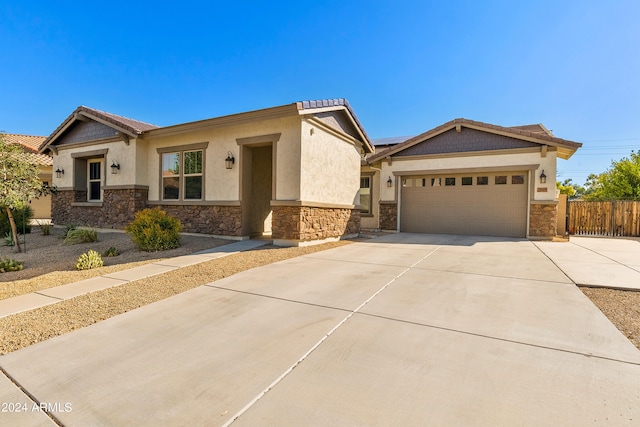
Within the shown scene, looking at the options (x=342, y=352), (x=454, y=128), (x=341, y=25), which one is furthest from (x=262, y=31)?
(x=342, y=352)

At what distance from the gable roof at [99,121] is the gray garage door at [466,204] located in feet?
36.6

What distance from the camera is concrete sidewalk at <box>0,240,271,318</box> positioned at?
4125 mm

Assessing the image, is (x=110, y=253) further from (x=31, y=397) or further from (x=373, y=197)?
(x=373, y=197)

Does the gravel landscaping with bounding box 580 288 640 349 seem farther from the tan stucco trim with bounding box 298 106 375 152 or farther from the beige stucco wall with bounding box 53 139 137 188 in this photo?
the beige stucco wall with bounding box 53 139 137 188

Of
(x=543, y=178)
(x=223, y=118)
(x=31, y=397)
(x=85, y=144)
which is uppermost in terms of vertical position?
(x=223, y=118)

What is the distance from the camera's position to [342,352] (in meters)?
2.69

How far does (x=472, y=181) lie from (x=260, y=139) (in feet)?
28.2

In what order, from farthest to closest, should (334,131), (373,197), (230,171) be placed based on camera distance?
1. (373,197)
2. (334,131)
3. (230,171)

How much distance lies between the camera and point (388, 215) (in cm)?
1352

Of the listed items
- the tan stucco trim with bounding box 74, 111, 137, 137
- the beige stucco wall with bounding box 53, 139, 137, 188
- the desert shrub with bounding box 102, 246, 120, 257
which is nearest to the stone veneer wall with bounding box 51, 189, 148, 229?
the beige stucco wall with bounding box 53, 139, 137, 188

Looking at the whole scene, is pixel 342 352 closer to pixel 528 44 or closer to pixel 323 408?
pixel 323 408

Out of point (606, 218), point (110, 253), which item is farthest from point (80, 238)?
point (606, 218)

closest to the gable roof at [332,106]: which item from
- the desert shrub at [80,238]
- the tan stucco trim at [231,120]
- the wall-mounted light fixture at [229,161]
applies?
the tan stucco trim at [231,120]

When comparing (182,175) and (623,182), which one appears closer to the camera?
(182,175)
